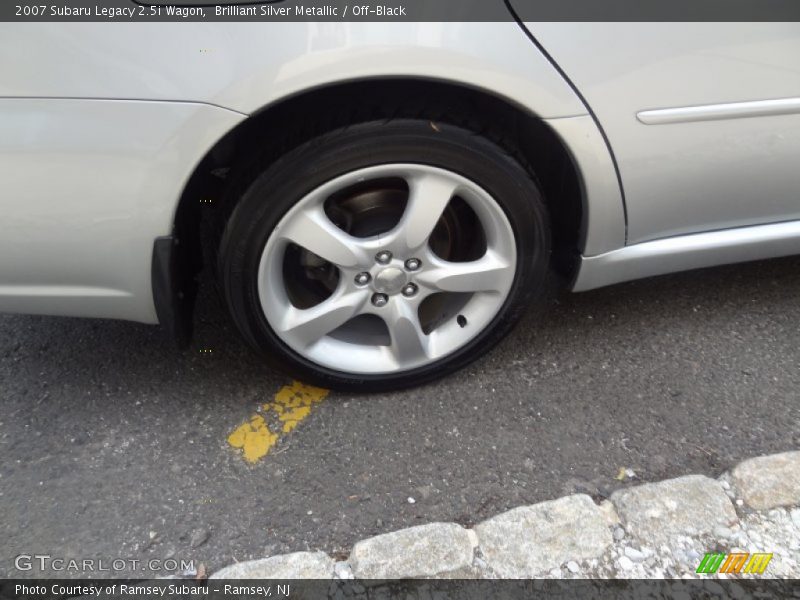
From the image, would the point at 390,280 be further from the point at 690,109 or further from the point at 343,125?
the point at 690,109

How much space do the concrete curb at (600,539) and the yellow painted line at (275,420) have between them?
0.36 metres

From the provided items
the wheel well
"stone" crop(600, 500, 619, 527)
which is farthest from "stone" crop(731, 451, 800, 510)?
the wheel well

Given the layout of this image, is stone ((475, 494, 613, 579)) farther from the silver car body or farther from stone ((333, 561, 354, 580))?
the silver car body

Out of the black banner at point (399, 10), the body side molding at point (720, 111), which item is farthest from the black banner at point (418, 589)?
the black banner at point (399, 10)

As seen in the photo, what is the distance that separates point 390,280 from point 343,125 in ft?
1.44

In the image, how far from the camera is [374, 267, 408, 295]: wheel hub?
1784 mm

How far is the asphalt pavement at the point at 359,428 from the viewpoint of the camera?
1674 mm

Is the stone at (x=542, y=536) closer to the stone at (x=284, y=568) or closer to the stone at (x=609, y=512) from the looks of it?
the stone at (x=609, y=512)

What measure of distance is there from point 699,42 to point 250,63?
1.04m

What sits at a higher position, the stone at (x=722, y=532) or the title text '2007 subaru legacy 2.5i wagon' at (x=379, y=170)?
the title text '2007 subaru legacy 2.5i wagon' at (x=379, y=170)

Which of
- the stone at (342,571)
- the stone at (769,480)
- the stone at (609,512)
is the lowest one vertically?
the stone at (342,571)

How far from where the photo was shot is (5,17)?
4.33ft

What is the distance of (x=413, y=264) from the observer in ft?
5.90

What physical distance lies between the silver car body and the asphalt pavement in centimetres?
41
